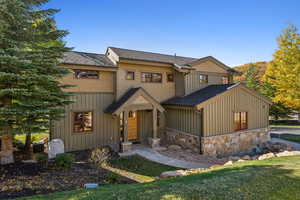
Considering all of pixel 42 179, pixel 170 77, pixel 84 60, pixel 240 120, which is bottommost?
pixel 42 179

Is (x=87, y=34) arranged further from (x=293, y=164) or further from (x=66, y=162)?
(x=293, y=164)

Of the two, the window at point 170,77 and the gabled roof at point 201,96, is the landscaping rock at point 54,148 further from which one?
the window at point 170,77

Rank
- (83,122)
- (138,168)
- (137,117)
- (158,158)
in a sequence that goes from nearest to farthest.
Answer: (138,168), (158,158), (83,122), (137,117)

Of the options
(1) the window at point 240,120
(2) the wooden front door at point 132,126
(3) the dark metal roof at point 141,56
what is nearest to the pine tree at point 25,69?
(3) the dark metal roof at point 141,56

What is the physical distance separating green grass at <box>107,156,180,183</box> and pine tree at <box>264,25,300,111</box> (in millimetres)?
18077

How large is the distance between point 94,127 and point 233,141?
9669 millimetres

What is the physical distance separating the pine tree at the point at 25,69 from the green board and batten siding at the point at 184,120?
7.84 metres

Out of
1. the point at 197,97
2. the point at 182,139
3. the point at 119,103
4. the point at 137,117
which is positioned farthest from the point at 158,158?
the point at 197,97

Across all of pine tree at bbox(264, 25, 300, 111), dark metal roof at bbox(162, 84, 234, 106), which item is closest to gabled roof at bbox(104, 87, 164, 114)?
dark metal roof at bbox(162, 84, 234, 106)

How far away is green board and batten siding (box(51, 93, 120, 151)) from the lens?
989cm

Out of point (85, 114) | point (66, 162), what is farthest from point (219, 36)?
point (66, 162)

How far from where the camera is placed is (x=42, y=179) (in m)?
5.33

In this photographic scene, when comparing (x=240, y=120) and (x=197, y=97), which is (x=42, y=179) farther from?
(x=240, y=120)

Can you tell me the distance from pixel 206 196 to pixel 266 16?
49.7 ft
